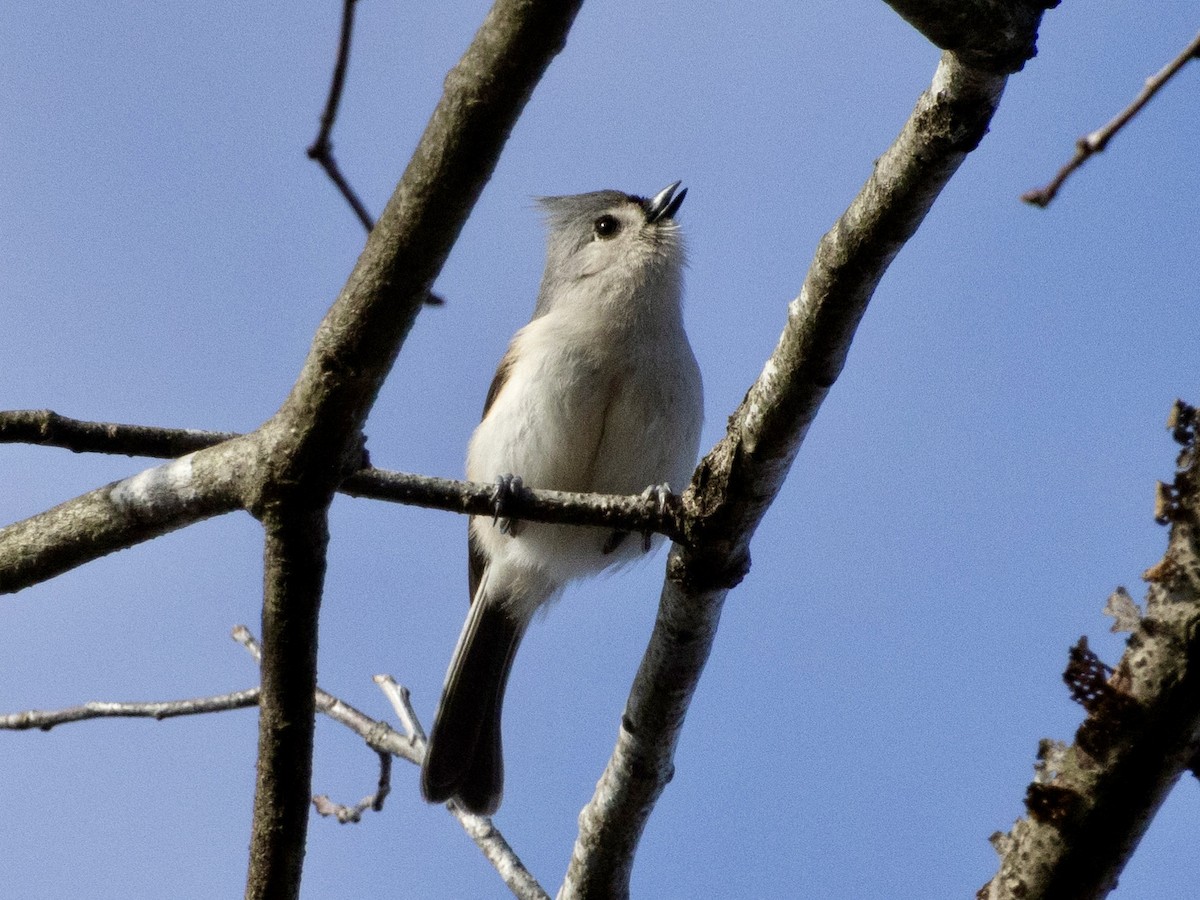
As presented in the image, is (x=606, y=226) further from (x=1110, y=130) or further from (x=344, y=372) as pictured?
(x=1110, y=130)

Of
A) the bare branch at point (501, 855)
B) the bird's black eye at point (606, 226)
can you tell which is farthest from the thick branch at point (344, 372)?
the bird's black eye at point (606, 226)

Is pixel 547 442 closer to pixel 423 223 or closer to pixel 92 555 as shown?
pixel 92 555

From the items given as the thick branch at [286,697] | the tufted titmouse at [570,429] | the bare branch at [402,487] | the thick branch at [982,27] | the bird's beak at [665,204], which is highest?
the bird's beak at [665,204]

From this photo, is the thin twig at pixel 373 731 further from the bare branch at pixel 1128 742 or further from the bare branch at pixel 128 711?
the bare branch at pixel 1128 742

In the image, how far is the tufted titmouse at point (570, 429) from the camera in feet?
17.2

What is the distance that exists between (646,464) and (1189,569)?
3.04 metres

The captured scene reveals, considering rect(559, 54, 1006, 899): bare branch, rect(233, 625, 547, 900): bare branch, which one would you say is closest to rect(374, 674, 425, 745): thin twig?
rect(233, 625, 547, 900): bare branch

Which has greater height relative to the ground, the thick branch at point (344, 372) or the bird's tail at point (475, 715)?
the bird's tail at point (475, 715)

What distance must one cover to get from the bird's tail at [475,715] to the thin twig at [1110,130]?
4.38 metres

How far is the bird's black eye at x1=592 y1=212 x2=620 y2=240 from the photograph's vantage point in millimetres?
6434

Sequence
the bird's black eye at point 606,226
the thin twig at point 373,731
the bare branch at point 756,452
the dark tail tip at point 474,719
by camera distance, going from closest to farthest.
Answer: the bare branch at point 756,452 → the thin twig at point 373,731 → the dark tail tip at point 474,719 → the bird's black eye at point 606,226

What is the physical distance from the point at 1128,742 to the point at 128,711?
3.64m

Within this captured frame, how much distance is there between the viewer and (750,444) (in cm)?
329

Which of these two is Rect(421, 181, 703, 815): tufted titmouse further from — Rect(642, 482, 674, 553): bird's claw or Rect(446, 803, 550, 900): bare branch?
Rect(642, 482, 674, 553): bird's claw
